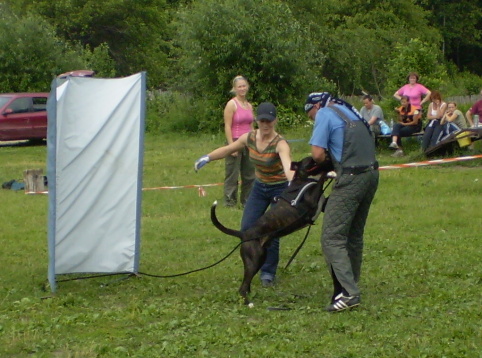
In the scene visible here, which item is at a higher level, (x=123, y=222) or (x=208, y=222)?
(x=123, y=222)

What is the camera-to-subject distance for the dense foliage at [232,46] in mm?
24750

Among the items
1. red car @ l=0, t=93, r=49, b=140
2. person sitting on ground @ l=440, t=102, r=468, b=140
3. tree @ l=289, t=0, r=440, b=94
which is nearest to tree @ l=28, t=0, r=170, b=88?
tree @ l=289, t=0, r=440, b=94

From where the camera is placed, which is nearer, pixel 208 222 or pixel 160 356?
pixel 160 356

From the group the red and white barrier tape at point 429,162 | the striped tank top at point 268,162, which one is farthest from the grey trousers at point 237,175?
the red and white barrier tape at point 429,162

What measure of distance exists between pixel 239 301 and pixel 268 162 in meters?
1.26

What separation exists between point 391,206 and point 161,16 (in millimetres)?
38859

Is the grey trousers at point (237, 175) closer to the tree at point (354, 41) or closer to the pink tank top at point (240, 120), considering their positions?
the pink tank top at point (240, 120)

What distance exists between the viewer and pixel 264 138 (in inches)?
291

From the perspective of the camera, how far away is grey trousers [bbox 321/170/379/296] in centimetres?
652

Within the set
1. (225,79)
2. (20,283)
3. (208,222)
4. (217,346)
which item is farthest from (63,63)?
(217,346)

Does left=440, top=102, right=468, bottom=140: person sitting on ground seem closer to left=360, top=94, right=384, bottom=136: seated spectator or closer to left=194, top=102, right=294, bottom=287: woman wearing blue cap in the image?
left=360, top=94, right=384, bottom=136: seated spectator

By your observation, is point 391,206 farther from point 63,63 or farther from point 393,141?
point 63,63

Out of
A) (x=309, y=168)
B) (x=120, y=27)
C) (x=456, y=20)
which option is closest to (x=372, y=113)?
(x=309, y=168)

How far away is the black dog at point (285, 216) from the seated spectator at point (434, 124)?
9.74 meters
